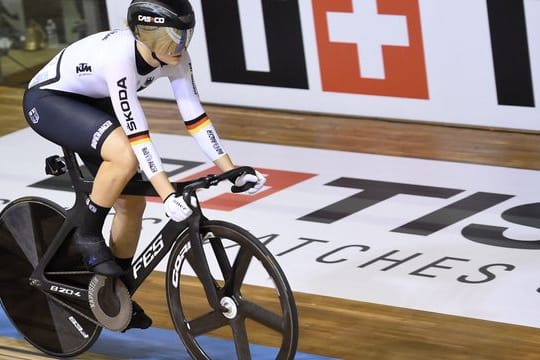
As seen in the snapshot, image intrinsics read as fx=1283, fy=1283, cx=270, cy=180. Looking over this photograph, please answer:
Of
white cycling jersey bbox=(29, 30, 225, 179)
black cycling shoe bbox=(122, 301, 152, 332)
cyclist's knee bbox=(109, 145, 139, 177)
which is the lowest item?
black cycling shoe bbox=(122, 301, 152, 332)

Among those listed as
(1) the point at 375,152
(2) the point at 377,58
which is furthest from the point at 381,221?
(2) the point at 377,58

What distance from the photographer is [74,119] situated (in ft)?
14.4

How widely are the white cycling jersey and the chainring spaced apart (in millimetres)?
586

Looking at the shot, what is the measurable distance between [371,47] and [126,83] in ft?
12.7

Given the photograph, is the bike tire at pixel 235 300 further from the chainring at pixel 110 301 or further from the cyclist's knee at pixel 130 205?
the cyclist's knee at pixel 130 205

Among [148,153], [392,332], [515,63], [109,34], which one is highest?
[109,34]

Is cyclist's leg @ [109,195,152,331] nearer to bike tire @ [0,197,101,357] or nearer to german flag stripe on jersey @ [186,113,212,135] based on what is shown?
bike tire @ [0,197,101,357]

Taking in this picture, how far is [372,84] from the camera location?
7934 millimetres

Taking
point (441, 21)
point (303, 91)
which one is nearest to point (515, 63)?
point (441, 21)

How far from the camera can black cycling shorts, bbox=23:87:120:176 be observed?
4.35 m

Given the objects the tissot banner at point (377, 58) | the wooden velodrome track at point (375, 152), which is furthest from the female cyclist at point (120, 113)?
the tissot banner at point (377, 58)

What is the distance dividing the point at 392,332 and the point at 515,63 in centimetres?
292

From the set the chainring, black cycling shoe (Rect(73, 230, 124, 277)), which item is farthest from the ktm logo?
the chainring

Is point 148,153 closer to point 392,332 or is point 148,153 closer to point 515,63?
point 392,332
